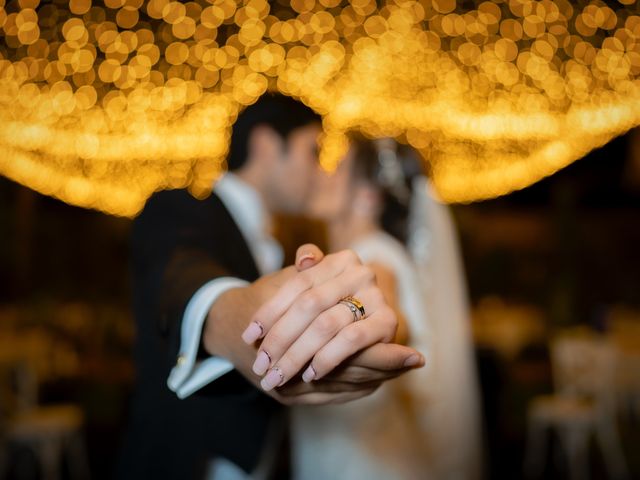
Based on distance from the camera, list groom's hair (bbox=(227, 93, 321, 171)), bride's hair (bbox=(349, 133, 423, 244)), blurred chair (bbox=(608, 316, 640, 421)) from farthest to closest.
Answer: blurred chair (bbox=(608, 316, 640, 421)) < bride's hair (bbox=(349, 133, 423, 244)) < groom's hair (bbox=(227, 93, 321, 171))

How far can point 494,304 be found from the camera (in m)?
9.05

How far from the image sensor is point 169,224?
4.45 feet

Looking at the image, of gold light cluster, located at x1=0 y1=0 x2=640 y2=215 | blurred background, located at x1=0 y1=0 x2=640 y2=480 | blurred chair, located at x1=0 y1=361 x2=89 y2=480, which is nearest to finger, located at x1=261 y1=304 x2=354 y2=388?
blurred background, located at x1=0 y1=0 x2=640 y2=480

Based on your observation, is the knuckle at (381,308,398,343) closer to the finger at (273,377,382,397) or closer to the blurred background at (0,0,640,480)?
the finger at (273,377,382,397)

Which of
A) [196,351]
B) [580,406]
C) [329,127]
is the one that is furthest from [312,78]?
[196,351]

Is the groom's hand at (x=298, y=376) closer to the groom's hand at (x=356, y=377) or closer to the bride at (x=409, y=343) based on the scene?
the groom's hand at (x=356, y=377)

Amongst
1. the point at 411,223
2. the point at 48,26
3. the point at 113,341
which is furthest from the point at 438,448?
the point at 113,341

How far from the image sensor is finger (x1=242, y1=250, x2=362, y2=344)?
77 cm

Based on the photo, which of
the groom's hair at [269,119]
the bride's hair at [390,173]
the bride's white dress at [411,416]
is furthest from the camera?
the bride's hair at [390,173]

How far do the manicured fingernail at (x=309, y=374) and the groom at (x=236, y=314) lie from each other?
0.07 feet

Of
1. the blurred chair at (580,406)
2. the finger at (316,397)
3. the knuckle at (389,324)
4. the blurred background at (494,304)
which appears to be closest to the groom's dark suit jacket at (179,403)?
the finger at (316,397)

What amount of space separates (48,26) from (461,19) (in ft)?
8.96

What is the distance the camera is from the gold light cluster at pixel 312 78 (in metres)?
5.10

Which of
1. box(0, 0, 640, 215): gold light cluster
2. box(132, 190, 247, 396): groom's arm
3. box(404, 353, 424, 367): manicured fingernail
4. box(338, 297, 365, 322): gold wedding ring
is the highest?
box(338, 297, 365, 322): gold wedding ring
